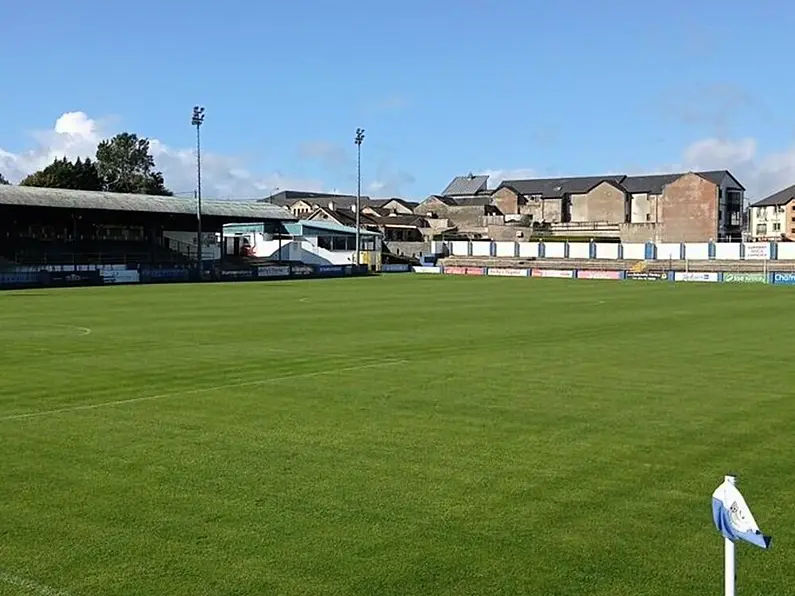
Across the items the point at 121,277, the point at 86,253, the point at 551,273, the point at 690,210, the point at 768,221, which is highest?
the point at 690,210

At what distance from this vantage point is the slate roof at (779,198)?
138 m

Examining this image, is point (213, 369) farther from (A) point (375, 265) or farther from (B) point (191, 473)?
(A) point (375, 265)

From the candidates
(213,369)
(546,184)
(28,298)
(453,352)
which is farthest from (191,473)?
(546,184)

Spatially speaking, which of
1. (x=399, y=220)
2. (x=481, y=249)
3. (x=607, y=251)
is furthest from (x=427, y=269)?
(x=399, y=220)

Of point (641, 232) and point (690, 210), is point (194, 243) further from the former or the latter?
point (690, 210)

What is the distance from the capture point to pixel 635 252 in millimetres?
96062

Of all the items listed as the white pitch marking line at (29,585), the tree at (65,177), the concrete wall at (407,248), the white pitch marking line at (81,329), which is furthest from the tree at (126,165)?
the white pitch marking line at (29,585)

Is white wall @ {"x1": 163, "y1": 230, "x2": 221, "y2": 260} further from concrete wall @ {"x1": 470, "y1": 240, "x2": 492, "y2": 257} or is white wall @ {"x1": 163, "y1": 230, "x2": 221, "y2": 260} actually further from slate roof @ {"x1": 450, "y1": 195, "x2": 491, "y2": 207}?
slate roof @ {"x1": 450, "y1": 195, "x2": 491, "y2": 207}

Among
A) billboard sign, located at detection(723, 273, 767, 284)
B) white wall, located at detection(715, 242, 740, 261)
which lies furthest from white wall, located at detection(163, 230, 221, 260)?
white wall, located at detection(715, 242, 740, 261)

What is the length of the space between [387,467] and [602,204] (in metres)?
139

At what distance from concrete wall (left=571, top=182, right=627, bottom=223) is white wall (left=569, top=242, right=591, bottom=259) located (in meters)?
44.0

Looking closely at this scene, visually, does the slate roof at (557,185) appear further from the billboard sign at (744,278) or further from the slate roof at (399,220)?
the billboard sign at (744,278)

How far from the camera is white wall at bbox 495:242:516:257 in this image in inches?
4104

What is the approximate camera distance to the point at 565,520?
809cm
